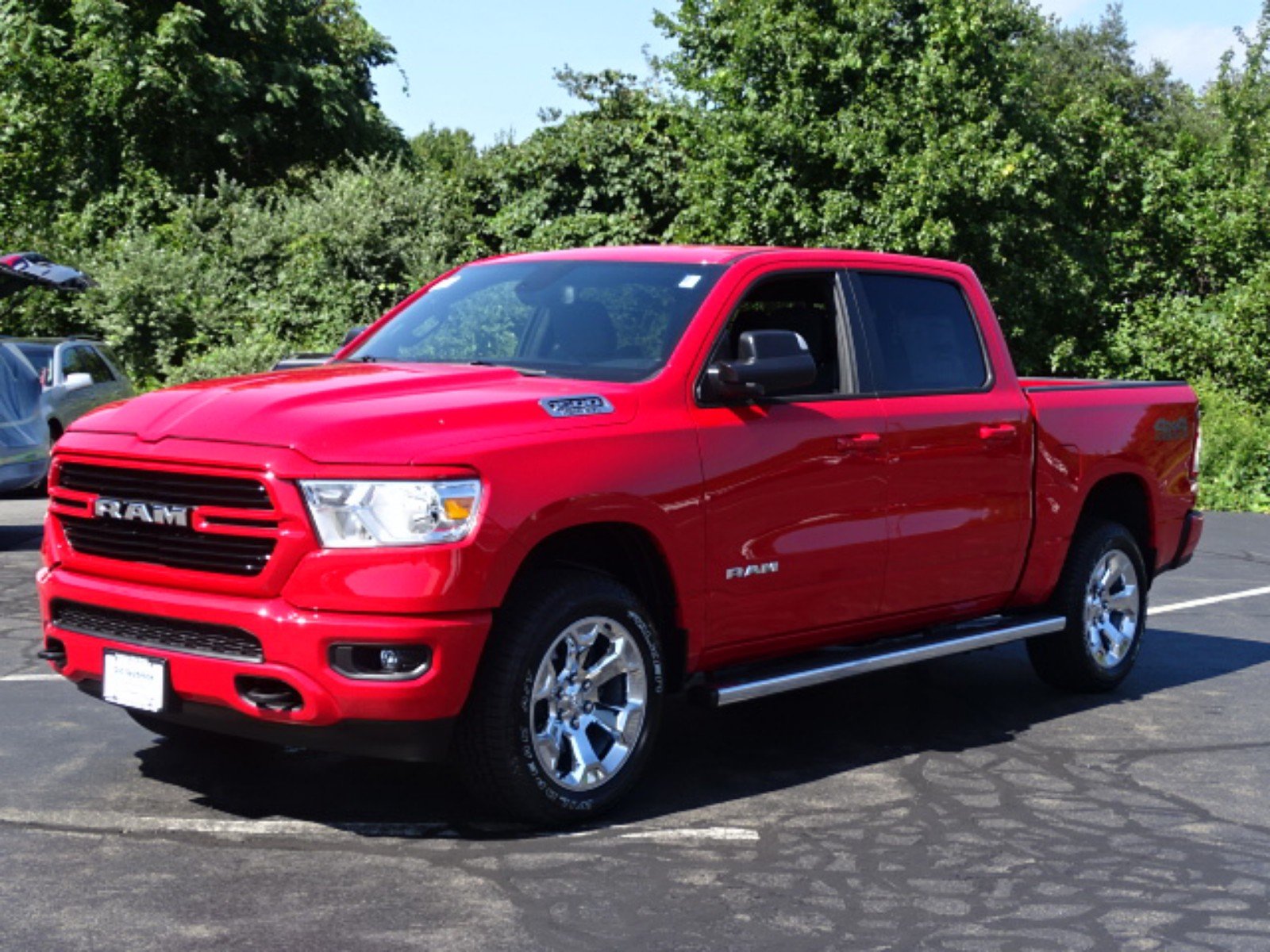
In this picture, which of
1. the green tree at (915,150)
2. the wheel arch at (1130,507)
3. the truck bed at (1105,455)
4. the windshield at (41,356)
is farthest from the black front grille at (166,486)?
the green tree at (915,150)

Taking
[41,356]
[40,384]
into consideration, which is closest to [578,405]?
[40,384]

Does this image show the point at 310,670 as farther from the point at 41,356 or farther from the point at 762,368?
the point at 41,356

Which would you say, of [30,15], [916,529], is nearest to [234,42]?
[30,15]

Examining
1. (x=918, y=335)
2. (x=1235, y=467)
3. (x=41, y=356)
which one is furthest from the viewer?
(x=1235, y=467)

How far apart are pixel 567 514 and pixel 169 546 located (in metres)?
1.23

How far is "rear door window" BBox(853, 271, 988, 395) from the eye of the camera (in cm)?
739

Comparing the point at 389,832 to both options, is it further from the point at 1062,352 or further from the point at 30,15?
the point at 30,15

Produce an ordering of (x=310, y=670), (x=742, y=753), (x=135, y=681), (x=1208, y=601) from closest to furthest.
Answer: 1. (x=310, y=670)
2. (x=135, y=681)
3. (x=742, y=753)
4. (x=1208, y=601)

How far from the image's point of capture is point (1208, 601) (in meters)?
12.3

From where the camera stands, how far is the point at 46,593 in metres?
6.05

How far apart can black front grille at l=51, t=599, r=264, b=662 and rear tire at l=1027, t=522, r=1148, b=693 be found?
4.26 metres

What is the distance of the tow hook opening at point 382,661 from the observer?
537 centimetres

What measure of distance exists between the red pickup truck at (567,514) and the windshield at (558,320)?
2 centimetres

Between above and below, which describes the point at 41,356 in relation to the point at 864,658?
above
